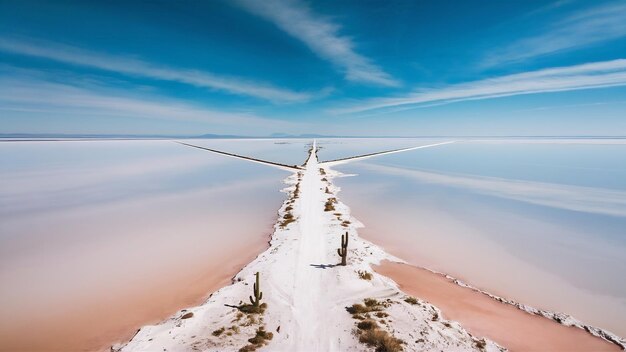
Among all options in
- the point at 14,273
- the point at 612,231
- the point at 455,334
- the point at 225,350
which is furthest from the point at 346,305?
the point at 612,231

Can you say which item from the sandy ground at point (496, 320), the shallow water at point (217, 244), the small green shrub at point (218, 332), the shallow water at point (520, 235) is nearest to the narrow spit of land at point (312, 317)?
the small green shrub at point (218, 332)

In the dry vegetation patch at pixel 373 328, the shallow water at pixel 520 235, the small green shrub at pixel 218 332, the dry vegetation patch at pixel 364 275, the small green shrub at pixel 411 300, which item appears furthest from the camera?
the dry vegetation patch at pixel 364 275

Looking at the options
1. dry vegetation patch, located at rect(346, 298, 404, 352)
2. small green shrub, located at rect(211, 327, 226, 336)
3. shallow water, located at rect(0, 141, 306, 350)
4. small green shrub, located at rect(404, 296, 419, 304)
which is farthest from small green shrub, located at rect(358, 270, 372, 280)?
small green shrub, located at rect(211, 327, 226, 336)

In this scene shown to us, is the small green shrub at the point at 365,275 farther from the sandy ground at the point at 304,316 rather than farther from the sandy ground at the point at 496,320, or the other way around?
the sandy ground at the point at 496,320

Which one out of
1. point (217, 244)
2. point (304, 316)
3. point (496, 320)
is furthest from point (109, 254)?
point (496, 320)

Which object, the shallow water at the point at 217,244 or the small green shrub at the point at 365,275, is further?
the small green shrub at the point at 365,275

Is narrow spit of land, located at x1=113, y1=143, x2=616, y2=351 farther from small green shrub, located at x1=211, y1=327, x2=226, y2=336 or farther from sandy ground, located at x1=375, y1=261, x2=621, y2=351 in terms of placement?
sandy ground, located at x1=375, y1=261, x2=621, y2=351
